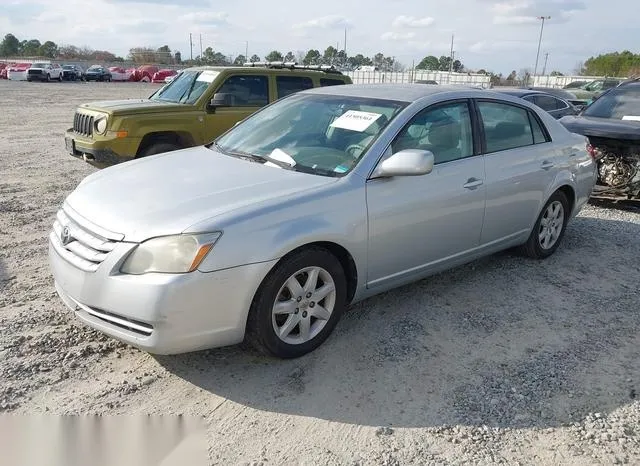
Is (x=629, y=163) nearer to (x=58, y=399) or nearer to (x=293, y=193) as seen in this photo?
(x=293, y=193)

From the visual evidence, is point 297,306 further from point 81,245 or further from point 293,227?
point 81,245

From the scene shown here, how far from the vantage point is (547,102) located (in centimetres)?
→ 1196

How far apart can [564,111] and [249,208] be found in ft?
35.1

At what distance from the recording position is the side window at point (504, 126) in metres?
4.75

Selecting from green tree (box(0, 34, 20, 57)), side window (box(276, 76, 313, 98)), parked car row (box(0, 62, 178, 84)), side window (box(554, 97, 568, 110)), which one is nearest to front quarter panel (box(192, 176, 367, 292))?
side window (box(276, 76, 313, 98))

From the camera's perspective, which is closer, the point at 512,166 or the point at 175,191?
the point at 175,191

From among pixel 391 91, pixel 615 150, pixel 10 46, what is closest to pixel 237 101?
pixel 391 91

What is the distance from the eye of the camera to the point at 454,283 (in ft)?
16.1

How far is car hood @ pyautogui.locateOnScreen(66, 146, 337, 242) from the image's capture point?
317cm

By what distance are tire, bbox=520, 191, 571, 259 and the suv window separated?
68 cm

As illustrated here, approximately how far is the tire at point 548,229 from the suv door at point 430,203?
3.48ft

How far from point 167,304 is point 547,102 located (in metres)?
11.0

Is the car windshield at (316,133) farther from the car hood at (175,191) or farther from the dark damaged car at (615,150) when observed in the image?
the dark damaged car at (615,150)

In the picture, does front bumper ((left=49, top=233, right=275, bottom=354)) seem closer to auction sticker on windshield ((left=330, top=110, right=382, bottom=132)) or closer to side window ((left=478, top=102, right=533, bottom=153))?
auction sticker on windshield ((left=330, top=110, right=382, bottom=132))
